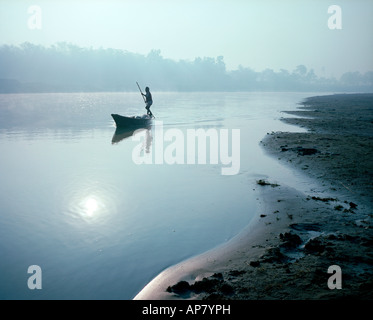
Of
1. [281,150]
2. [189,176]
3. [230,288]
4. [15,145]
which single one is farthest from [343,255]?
[15,145]

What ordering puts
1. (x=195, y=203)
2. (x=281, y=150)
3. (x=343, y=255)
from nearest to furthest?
1. (x=343, y=255)
2. (x=195, y=203)
3. (x=281, y=150)

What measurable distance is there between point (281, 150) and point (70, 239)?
14.3 metres

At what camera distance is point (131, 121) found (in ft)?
96.0

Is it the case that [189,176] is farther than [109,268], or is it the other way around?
[189,176]

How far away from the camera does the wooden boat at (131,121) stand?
2861cm

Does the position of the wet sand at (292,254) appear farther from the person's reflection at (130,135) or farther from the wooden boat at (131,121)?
the wooden boat at (131,121)

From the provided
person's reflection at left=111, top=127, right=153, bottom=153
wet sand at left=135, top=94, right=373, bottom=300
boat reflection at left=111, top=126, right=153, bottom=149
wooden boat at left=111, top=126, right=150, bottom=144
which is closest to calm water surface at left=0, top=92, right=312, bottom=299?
wet sand at left=135, top=94, right=373, bottom=300

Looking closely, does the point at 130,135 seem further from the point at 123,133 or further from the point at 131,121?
the point at 131,121

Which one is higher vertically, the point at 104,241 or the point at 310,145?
the point at 310,145

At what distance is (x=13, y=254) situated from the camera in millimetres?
7562

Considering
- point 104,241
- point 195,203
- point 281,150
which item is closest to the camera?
point 104,241

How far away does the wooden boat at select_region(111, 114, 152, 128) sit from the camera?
93.9 ft
